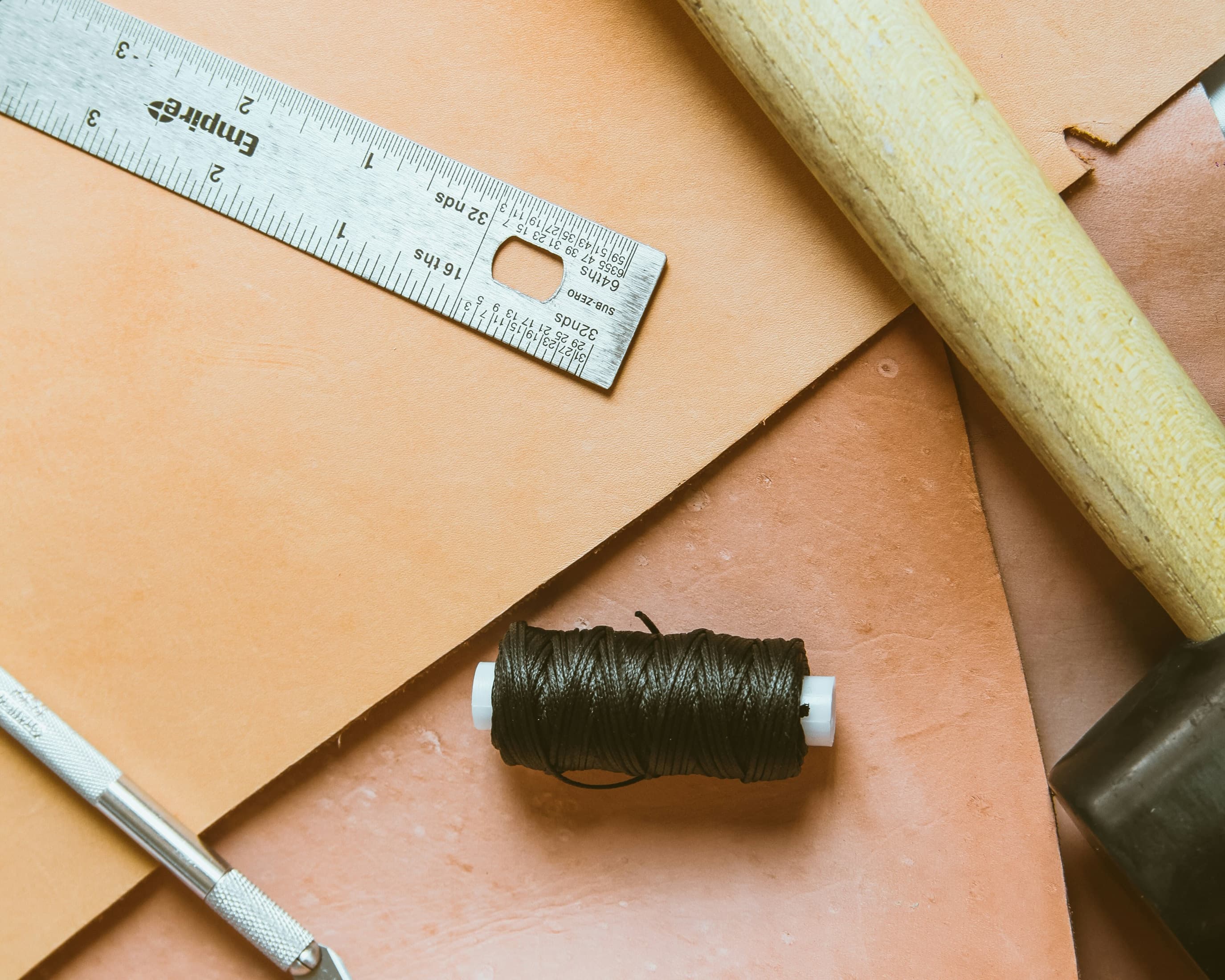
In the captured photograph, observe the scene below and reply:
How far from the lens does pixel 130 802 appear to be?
992 millimetres

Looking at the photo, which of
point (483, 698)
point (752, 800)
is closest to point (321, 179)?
point (483, 698)

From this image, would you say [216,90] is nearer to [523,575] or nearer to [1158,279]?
[523,575]

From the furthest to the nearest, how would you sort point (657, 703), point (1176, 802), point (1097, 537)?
1. point (1097, 537)
2. point (657, 703)
3. point (1176, 802)

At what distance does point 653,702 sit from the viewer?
943mm

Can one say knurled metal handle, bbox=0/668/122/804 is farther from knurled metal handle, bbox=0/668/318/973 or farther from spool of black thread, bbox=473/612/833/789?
spool of black thread, bbox=473/612/833/789

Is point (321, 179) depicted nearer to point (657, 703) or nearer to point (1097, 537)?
point (657, 703)

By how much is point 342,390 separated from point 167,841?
54 centimetres

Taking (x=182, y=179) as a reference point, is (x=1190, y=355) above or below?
above

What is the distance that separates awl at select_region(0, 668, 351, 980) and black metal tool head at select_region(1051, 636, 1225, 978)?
2.72 feet

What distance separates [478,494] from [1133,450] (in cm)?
67

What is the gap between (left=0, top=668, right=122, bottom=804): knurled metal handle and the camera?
3.27 feet

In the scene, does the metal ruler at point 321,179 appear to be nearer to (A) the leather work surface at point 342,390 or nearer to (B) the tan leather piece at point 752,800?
(A) the leather work surface at point 342,390

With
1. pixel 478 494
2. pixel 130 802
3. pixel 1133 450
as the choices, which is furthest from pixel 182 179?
pixel 1133 450

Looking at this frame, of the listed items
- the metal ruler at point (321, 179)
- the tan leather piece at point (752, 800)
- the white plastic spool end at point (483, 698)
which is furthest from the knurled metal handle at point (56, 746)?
the metal ruler at point (321, 179)
